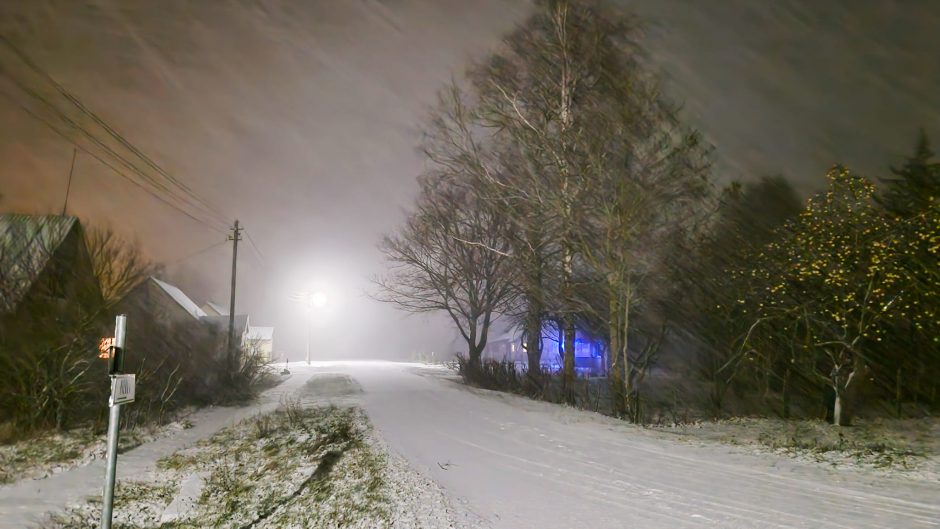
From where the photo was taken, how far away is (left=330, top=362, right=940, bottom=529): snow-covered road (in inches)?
262

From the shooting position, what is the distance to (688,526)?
20.9ft

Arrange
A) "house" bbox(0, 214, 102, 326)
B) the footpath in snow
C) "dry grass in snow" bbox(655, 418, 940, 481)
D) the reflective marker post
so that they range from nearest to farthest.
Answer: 1. the reflective marker post
2. the footpath in snow
3. "dry grass in snow" bbox(655, 418, 940, 481)
4. "house" bbox(0, 214, 102, 326)

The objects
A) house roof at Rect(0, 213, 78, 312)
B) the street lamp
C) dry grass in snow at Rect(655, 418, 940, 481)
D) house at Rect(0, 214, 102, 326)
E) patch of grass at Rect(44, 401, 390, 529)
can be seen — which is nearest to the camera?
patch of grass at Rect(44, 401, 390, 529)

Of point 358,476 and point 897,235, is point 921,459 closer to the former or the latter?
point 897,235

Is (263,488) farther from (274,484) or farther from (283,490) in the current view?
(283,490)

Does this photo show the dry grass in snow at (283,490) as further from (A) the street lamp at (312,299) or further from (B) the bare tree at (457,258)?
(A) the street lamp at (312,299)

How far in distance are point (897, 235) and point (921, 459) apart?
5.55 meters

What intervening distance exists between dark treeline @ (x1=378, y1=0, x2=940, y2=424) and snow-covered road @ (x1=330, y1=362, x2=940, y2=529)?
4.48 meters

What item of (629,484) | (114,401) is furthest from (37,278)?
(629,484)

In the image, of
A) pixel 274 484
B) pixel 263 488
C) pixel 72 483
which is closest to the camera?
pixel 263 488

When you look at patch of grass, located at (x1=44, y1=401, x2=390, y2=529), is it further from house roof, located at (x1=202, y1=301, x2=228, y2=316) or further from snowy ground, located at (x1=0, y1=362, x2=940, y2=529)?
house roof, located at (x1=202, y1=301, x2=228, y2=316)

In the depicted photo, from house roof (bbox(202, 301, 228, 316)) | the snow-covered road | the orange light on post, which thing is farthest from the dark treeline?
house roof (bbox(202, 301, 228, 316))

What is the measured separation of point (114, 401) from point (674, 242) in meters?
14.5

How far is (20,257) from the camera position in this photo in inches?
658
